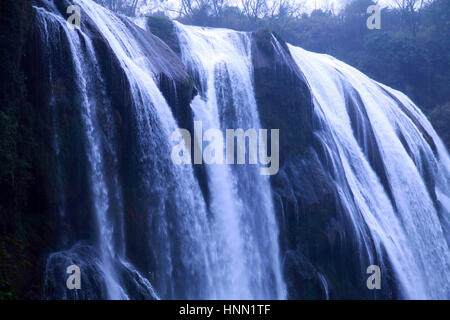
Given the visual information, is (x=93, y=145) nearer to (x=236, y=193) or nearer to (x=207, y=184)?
(x=207, y=184)

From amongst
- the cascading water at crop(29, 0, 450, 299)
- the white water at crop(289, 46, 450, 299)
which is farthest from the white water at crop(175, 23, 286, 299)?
the white water at crop(289, 46, 450, 299)

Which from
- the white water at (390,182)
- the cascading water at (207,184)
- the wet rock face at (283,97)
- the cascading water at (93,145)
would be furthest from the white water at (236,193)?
the cascading water at (93,145)

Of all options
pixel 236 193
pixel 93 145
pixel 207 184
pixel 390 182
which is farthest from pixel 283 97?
pixel 93 145

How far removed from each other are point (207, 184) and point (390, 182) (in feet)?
24.3

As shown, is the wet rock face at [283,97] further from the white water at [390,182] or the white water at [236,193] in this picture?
the white water at [390,182]

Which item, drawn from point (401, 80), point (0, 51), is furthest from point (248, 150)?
point (401, 80)

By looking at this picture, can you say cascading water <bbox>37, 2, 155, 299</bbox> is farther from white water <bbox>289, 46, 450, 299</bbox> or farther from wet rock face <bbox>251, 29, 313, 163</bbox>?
white water <bbox>289, 46, 450, 299</bbox>

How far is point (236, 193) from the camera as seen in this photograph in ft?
40.5

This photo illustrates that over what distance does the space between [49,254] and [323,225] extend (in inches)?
297

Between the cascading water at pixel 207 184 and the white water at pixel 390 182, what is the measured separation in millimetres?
55

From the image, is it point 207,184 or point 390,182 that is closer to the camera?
point 207,184

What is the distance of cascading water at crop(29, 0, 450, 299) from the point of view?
8984mm

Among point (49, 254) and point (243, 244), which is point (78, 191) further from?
point (243, 244)

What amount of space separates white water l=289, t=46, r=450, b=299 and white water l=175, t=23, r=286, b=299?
2641mm
